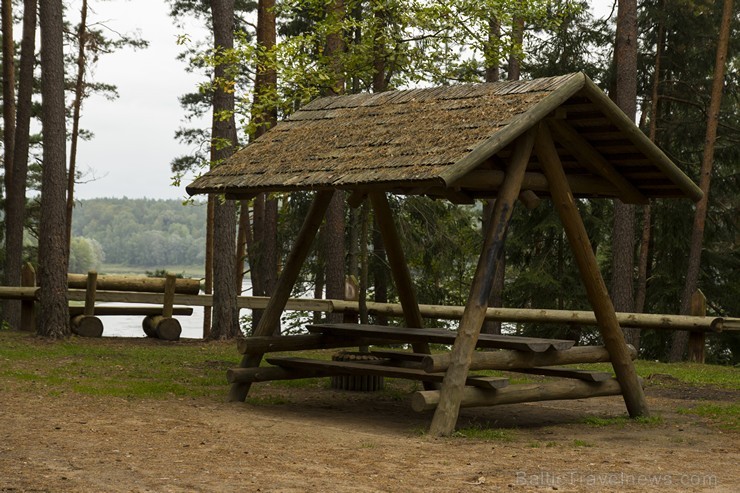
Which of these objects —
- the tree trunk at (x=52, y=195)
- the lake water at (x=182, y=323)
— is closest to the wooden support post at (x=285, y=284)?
the tree trunk at (x=52, y=195)

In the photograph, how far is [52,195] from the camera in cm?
1772

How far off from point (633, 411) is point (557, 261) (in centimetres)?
1430

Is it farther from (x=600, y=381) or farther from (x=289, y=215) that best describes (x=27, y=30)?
(x=600, y=381)

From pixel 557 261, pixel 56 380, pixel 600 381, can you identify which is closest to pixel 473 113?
pixel 600 381

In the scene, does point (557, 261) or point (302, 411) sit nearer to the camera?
point (302, 411)

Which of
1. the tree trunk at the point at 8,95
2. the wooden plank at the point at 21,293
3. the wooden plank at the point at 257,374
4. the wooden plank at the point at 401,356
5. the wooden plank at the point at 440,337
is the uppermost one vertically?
the tree trunk at the point at 8,95

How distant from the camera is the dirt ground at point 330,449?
718 centimetres

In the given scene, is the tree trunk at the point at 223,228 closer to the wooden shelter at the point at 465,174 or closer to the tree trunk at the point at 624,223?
the wooden shelter at the point at 465,174

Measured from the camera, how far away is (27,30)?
82.9 feet

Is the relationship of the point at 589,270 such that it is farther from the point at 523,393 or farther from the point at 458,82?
the point at 458,82

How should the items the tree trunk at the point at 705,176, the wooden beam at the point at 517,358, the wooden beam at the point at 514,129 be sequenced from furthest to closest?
1. the tree trunk at the point at 705,176
2. the wooden beam at the point at 517,358
3. the wooden beam at the point at 514,129

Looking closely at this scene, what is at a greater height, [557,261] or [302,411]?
[557,261]

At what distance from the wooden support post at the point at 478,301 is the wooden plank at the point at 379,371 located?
35cm

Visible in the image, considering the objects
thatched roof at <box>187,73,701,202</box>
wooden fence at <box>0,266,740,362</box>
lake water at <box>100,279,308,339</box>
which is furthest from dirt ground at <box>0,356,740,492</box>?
lake water at <box>100,279,308,339</box>
